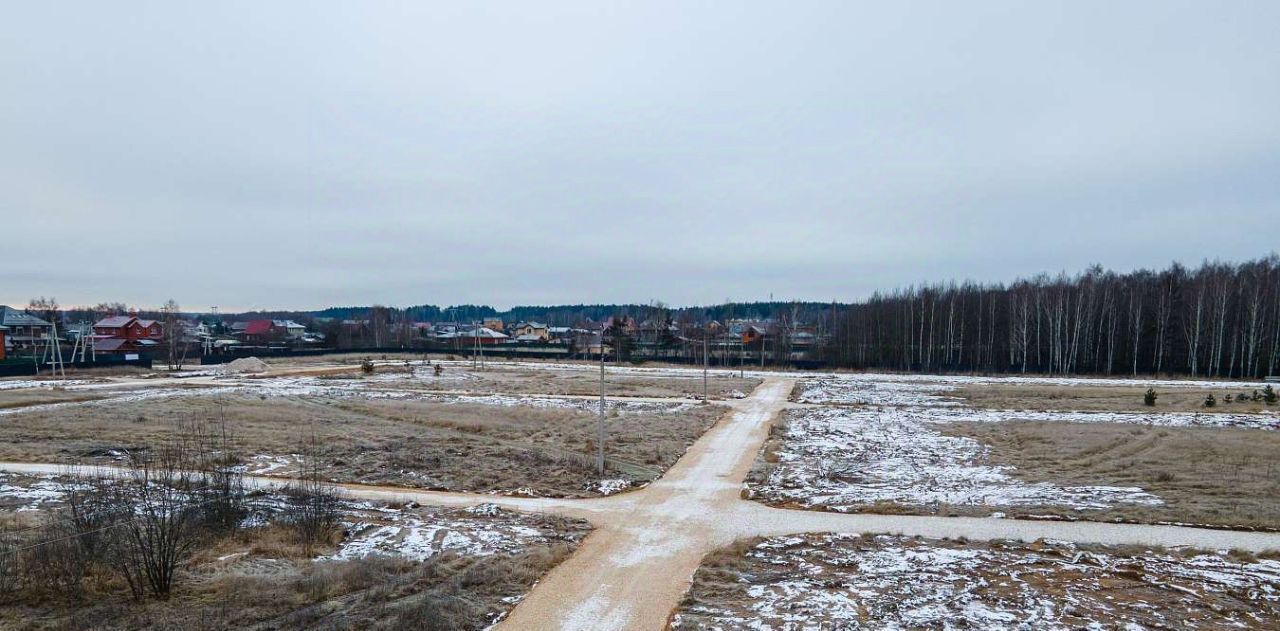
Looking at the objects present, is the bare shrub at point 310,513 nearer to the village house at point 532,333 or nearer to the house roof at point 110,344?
the house roof at point 110,344

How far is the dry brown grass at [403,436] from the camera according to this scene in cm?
1998

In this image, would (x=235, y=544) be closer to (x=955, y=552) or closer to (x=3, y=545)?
(x=3, y=545)

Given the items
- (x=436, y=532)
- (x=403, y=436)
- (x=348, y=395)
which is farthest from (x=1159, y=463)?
(x=348, y=395)

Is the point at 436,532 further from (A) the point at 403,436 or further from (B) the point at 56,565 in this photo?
(A) the point at 403,436

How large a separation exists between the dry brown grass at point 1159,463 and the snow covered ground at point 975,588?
3.52 meters

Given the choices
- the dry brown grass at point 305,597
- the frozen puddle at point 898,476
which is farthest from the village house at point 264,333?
the dry brown grass at point 305,597

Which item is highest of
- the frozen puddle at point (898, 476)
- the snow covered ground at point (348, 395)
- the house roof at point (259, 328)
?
the house roof at point (259, 328)

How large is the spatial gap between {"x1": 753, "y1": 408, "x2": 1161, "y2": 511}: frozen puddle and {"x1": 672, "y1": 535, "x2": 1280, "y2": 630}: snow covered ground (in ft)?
11.8

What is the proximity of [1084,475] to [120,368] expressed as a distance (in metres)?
71.3

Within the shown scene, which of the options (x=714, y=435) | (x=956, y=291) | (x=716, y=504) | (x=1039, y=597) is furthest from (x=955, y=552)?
(x=956, y=291)

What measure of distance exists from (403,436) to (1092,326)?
233 feet

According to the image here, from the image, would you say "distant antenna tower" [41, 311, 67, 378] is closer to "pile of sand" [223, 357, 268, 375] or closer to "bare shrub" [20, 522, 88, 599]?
"pile of sand" [223, 357, 268, 375]

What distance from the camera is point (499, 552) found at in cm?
1266

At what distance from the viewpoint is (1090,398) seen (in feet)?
143
